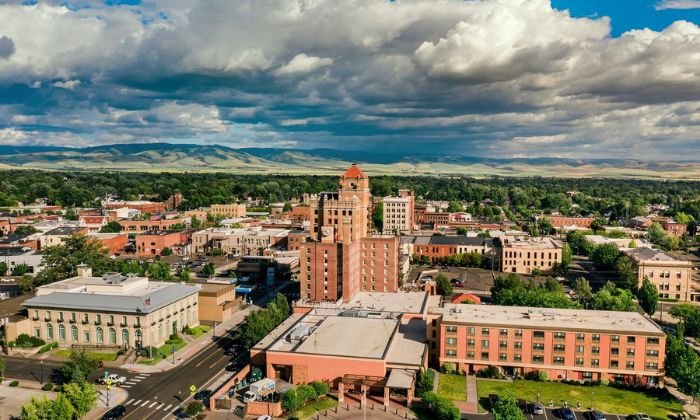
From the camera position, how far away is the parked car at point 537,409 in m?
74.1

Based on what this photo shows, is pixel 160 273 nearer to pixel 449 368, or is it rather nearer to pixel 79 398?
pixel 79 398

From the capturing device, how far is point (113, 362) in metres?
92.5

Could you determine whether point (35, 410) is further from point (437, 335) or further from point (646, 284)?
point (646, 284)

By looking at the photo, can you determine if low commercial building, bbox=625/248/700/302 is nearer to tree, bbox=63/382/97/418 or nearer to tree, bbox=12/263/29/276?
tree, bbox=63/382/97/418

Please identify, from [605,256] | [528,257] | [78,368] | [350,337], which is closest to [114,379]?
[78,368]

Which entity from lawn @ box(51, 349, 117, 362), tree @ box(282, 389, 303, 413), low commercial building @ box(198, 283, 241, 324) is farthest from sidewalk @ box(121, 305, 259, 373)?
tree @ box(282, 389, 303, 413)

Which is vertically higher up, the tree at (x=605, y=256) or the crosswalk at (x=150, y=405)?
the tree at (x=605, y=256)

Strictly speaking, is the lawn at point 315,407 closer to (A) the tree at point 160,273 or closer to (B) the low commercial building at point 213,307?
(B) the low commercial building at point 213,307

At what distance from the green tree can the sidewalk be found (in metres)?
44.5

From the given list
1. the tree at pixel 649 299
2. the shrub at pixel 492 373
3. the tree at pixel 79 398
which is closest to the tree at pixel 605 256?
the tree at pixel 649 299

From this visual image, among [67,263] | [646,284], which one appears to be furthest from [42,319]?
[646,284]

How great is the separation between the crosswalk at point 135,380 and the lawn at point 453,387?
44.5 m

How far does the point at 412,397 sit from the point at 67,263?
9933 cm

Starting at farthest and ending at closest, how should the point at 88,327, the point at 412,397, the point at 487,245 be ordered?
the point at 487,245 < the point at 88,327 < the point at 412,397
